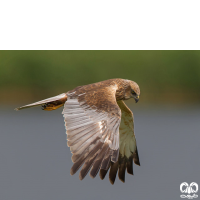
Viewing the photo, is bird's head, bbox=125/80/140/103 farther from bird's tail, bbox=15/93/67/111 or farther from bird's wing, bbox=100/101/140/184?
bird's tail, bbox=15/93/67/111

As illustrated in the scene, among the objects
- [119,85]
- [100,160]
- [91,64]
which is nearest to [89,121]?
[100,160]

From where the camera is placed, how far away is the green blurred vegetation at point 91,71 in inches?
503

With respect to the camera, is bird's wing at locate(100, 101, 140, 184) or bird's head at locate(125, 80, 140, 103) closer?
bird's head at locate(125, 80, 140, 103)

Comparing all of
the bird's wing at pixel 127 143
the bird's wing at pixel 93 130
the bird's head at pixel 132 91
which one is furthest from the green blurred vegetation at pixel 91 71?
the bird's wing at pixel 93 130

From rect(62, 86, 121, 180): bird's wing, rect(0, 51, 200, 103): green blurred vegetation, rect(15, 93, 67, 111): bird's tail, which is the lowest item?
rect(62, 86, 121, 180): bird's wing

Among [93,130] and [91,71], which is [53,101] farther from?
[91,71]

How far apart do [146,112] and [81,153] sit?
33.3ft

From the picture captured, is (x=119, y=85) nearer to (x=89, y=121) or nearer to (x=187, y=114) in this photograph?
(x=89, y=121)

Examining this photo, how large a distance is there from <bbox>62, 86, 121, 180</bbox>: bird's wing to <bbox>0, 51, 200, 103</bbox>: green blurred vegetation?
20.1 feet

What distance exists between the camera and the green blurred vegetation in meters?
12.8

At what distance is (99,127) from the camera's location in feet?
19.5

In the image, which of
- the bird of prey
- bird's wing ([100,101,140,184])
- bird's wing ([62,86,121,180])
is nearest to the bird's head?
the bird of prey

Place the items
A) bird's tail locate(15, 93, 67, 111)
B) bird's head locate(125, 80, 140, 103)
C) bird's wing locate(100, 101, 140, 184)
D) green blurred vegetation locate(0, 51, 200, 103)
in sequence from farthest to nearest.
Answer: green blurred vegetation locate(0, 51, 200, 103)
bird's wing locate(100, 101, 140, 184)
bird's head locate(125, 80, 140, 103)
bird's tail locate(15, 93, 67, 111)

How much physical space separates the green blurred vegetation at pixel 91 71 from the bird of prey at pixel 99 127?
17.1ft
